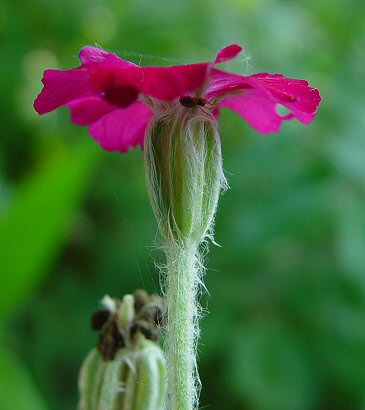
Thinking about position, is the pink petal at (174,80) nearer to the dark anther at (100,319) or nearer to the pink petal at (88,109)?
the pink petal at (88,109)

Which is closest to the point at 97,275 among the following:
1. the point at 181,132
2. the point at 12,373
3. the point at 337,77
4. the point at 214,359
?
the point at 214,359

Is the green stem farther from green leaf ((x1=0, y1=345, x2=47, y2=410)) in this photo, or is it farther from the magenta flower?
green leaf ((x1=0, y1=345, x2=47, y2=410))

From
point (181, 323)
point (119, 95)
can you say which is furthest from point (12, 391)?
point (119, 95)

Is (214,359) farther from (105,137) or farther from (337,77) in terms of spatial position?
(105,137)

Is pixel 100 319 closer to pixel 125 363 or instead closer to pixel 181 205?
pixel 125 363

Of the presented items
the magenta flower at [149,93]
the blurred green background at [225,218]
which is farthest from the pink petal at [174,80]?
the blurred green background at [225,218]

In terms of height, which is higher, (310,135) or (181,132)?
(310,135)

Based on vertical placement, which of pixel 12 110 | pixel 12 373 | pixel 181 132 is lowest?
pixel 181 132
